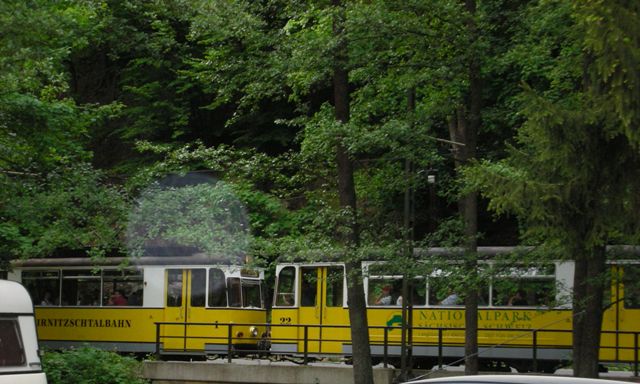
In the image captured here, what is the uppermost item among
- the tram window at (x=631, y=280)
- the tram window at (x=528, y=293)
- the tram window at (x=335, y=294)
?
the tram window at (x=631, y=280)

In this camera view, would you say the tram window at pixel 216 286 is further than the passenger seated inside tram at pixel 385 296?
Yes

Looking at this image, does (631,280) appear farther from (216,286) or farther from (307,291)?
(216,286)

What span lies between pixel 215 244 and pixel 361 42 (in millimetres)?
4867

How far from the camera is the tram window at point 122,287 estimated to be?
30.1 metres

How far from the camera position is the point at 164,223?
21156mm

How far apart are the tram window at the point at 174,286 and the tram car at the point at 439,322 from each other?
335cm

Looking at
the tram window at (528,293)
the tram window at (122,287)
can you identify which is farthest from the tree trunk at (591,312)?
the tram window at (122,287)

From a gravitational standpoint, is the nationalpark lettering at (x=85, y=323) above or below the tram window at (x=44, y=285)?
below

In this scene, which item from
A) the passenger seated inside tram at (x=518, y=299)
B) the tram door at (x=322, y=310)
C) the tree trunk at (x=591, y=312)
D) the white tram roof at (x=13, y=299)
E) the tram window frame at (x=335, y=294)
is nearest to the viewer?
the tree trunk at (x=591, y=312)

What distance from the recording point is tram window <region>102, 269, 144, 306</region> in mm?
30109

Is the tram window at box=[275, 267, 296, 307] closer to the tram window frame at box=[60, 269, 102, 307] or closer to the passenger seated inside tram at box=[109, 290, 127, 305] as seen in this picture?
the passenger seated inside tram at box=[109, 290, 127, 305]

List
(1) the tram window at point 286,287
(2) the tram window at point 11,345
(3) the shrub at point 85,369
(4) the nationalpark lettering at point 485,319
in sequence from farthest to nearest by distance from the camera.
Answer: (1) the tram window at point 286,287
(4) the nationalpark lettering at point 485,319
(3) the shrub at point 85,369
(2) the tram window at point 11,345

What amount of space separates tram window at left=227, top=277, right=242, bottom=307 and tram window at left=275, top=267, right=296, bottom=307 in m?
2.03

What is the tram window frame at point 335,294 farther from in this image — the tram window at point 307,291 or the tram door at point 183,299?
the tram door at point 183,299
